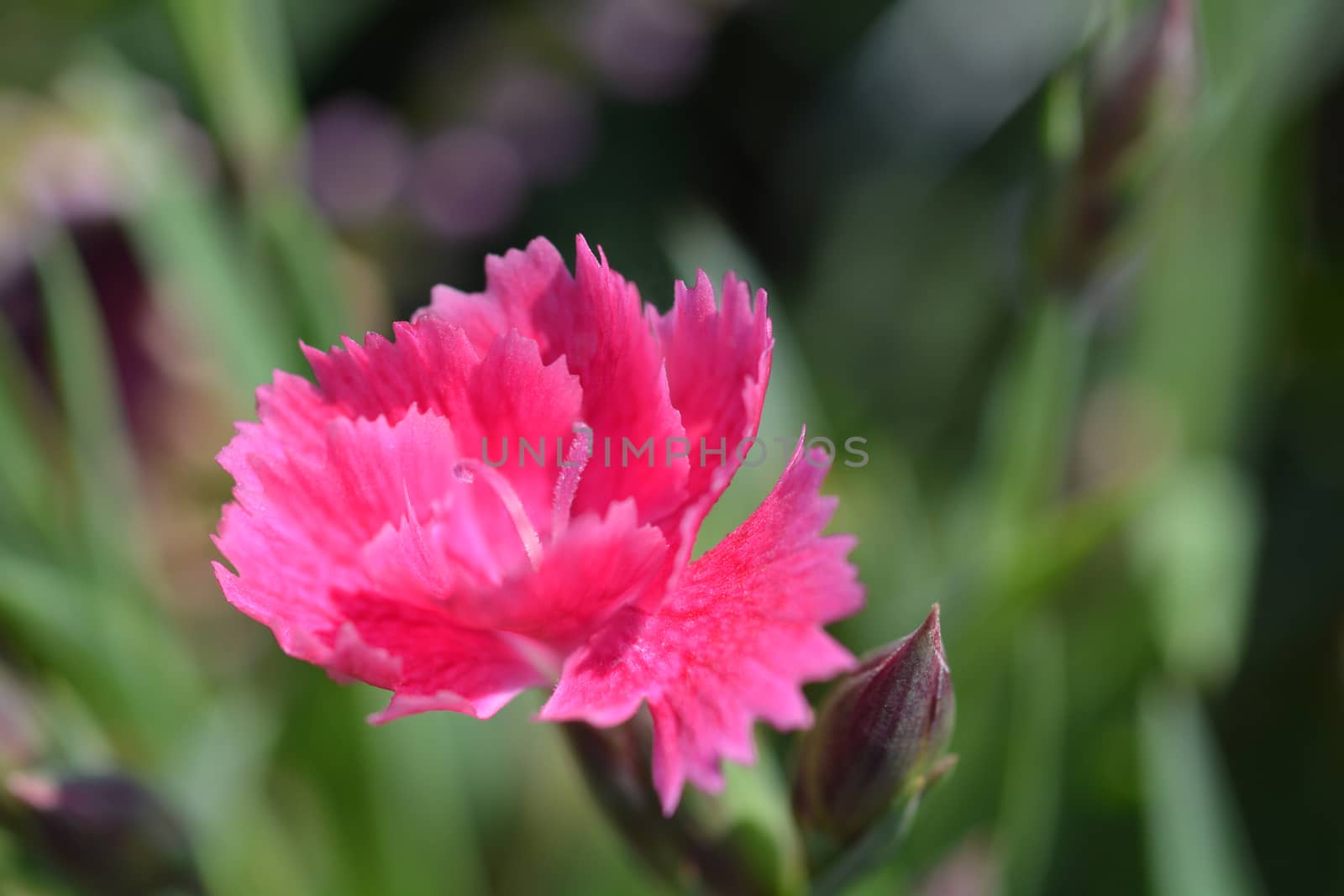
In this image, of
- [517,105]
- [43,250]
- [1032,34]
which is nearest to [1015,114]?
[1032,34]

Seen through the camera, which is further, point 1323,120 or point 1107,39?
point 1323,120

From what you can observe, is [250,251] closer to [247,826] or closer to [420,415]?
[247,826]

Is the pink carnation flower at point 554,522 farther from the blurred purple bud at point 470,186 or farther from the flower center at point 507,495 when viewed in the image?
the blurred purple bud at point 470,186

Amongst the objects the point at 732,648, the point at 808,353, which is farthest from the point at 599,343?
the point at 808,353

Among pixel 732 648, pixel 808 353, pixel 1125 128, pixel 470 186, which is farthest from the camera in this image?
pixel 470 186

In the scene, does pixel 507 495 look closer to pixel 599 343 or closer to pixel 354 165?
pixel 599 343

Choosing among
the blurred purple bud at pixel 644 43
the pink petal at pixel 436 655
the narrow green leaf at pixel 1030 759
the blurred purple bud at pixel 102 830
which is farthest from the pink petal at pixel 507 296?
the blurred purple bud at pixel 644 43

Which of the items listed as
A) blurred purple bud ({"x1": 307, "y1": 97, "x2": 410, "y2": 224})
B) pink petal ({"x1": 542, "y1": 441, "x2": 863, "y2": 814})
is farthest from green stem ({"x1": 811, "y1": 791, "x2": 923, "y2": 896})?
blurred purple bud ({"x1": 307, "y1": 97, "x2": 410, "y2": 224})
